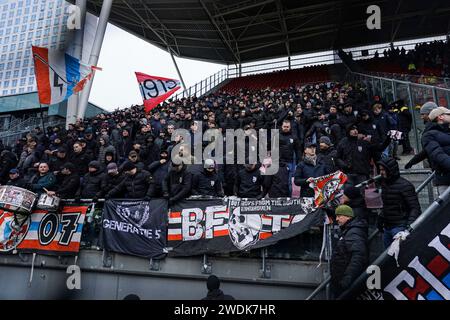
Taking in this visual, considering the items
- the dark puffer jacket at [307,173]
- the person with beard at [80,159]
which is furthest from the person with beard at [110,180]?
the dark puffer jacket at [307,173]

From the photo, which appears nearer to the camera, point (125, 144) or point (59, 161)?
point (59, 161)

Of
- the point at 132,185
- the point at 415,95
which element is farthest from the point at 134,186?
the point at 415,95

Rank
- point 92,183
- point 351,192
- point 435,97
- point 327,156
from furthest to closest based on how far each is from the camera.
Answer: point 435,97 < point 92,183 < point 327,156 < point 351,192

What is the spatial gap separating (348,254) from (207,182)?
9.92 ft

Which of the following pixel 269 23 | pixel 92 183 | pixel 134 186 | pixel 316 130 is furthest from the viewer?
pixel 269 23

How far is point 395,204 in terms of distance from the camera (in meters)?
4.28

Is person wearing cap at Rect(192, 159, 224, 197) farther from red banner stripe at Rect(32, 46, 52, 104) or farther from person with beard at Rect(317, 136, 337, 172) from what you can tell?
red banner stripe at Rect(32, 46, 52, 104)

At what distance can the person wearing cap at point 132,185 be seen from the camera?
668 centimetres

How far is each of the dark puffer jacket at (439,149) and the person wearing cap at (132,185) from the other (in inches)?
184

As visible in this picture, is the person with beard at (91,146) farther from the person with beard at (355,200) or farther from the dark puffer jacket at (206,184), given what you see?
the person with beard at (355,200)

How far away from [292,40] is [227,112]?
63.4 ft

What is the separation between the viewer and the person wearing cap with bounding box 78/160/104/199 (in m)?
7.13

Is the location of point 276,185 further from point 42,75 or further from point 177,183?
point 42,75
